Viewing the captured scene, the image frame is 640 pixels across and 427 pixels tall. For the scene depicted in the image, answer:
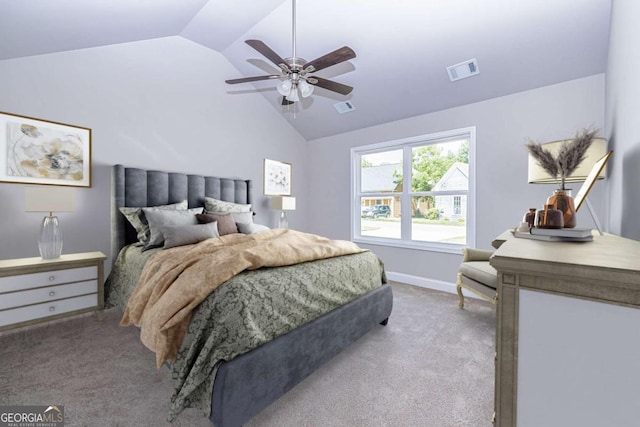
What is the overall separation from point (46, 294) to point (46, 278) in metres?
0.13

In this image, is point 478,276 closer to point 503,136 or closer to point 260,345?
point 503,136

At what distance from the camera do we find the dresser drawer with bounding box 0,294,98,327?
219 cm

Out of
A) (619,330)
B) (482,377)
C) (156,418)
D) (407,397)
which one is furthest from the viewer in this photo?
(482,377)

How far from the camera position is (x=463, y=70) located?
123 inches

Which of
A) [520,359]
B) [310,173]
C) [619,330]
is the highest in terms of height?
[310,173]

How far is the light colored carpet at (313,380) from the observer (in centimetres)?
153

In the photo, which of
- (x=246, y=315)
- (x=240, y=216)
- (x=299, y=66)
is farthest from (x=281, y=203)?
(x=246, y=315)

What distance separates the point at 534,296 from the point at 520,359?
0.57ft

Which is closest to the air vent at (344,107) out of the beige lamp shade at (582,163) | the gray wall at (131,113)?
the gray wall at (131,113)

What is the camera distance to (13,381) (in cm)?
177

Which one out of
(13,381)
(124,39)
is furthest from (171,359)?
(124,39)

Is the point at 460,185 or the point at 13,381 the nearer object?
the point at 13,381

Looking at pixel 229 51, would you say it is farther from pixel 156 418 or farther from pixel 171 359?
pixel 156 418

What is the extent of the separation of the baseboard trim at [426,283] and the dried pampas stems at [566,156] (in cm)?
246
